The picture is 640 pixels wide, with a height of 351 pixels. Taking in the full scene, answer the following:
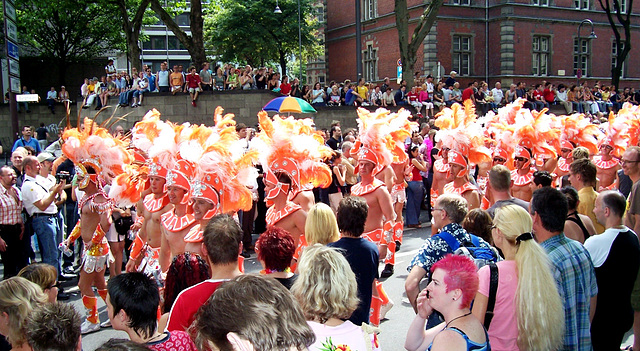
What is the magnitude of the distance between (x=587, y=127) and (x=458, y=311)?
9.49m

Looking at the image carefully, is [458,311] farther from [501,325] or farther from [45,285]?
[45,285]

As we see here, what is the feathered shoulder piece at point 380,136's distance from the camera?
7.55 m

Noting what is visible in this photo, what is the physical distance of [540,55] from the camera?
35.6 m

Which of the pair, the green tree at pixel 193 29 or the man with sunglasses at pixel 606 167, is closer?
the man with sunglasses at pixel 606 167

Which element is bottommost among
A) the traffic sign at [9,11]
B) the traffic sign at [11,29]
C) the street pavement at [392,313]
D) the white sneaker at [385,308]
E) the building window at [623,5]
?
the street pavement at [392,313]

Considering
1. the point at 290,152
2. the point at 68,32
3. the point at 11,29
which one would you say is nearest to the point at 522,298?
the point at 290,152

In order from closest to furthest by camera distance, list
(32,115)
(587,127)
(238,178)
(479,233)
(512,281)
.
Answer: (512,281), (479,233), (238,178), (587,127), (32,115)

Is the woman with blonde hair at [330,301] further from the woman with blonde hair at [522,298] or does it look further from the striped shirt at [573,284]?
the striped shirt at [573,284]

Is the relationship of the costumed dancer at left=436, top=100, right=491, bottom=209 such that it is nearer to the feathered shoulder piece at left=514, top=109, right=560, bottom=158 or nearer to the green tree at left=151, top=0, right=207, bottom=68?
the feathered shoulder piece at left=514, top=109, right=560, bottom=158

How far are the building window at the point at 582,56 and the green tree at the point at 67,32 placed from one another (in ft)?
99.5

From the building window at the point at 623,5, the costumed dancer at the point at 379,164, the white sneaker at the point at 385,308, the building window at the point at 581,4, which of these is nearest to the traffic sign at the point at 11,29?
the costumed dancer at the point at 379,164

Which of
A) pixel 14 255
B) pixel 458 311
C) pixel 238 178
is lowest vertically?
pixel 14 255

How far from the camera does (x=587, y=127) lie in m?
11.0

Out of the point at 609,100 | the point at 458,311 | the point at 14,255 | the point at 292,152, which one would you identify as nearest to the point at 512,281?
the point at 458,311
